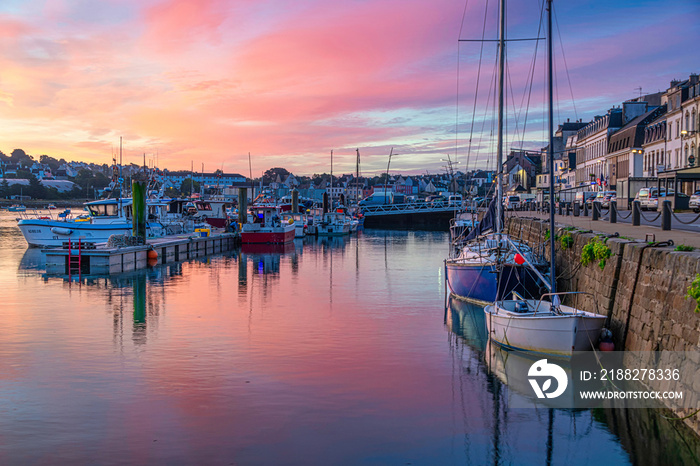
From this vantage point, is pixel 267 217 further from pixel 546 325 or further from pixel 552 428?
pixel 552 428

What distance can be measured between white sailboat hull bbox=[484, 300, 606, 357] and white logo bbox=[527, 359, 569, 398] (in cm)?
38

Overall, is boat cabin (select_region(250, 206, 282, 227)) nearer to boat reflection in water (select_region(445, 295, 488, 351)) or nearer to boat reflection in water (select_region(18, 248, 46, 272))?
boat reflection in water (select_region(18, 248, 46, 272))

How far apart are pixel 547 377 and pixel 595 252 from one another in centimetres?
442

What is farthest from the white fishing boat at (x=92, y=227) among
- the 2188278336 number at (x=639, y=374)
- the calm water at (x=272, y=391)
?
the 2188278336 number at (x=639, y=374)

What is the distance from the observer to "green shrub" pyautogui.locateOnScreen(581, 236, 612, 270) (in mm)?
17500

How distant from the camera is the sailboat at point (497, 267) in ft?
76.3

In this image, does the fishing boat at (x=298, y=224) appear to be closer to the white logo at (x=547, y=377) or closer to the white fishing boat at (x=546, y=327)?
the white fishing boat at (x=546, y=327)

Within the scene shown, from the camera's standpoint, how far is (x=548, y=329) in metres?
15.8

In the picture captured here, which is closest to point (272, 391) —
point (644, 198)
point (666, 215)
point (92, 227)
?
point (666, 215)

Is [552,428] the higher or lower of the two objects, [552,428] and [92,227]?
the lower

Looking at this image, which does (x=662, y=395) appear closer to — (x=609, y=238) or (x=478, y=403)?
(x=478, y=403)

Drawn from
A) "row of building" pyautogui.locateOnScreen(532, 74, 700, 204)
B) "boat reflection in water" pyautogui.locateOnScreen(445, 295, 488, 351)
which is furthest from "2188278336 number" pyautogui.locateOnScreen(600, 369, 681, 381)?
"row of building" pyautogui.locateOnScreen(532, 74, 700, 204)

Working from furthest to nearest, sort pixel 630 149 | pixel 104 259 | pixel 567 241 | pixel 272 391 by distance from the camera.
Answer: pixel 630 149 < pixel 104 259 < pixel 567 241 < pixel 272 391

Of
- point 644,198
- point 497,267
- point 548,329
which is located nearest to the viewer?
point 548,329
